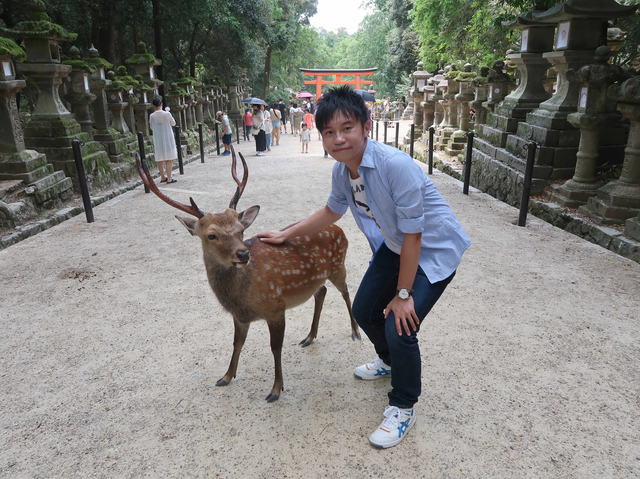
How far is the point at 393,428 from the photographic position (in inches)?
86.8

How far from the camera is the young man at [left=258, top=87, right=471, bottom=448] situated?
194cm

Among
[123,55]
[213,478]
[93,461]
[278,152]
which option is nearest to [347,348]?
[213,478]

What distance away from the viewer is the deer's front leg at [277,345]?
249 cm

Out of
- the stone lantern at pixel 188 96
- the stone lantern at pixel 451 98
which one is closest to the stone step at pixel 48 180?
the stone lantern at pixel 188 96

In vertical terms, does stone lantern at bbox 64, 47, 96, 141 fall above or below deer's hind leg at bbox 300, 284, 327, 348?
above

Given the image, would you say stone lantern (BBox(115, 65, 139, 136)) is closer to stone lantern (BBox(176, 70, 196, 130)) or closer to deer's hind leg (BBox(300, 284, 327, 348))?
stone lantern (BBox(176, 70, 196, 130))

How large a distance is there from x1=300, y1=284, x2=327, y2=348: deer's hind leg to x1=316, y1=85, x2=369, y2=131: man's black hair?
53.4 inches

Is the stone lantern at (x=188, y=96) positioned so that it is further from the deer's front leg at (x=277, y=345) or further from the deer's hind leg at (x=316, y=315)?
the deer's front leg at (x=277, y=345)

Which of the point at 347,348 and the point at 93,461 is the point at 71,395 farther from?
the point at 347,348

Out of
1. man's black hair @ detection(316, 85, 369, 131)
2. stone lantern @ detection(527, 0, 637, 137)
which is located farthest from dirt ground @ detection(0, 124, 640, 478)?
stone lantern @ detection(527, 0, 637, 137)

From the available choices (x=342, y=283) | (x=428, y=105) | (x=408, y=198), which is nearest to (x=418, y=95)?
(x=428, y=105)

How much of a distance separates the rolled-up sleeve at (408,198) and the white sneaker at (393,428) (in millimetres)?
935

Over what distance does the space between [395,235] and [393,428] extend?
93 cm

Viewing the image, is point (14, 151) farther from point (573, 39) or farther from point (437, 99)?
point (437, 99)
